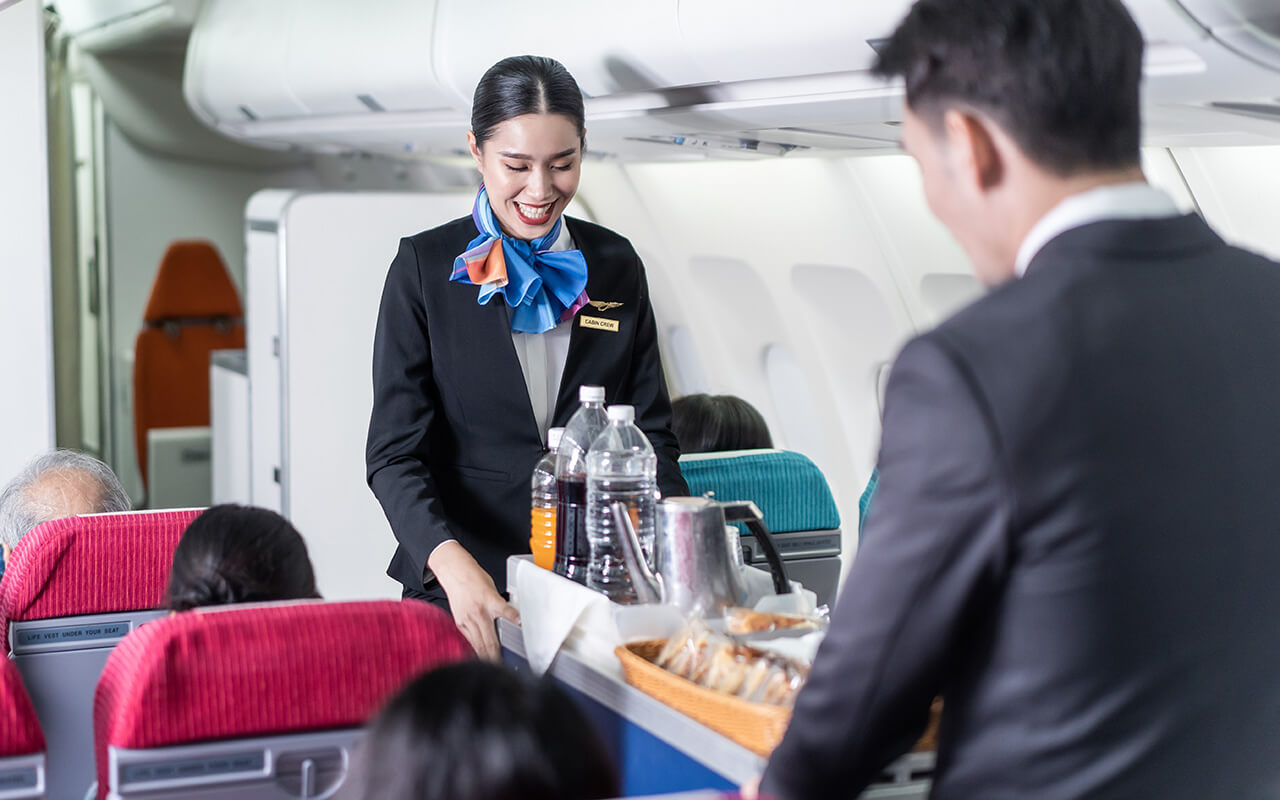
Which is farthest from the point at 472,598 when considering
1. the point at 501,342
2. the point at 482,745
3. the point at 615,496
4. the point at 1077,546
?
the point at 1077,546

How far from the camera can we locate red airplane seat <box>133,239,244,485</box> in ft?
26.5

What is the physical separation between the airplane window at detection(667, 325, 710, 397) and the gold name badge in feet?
10.9

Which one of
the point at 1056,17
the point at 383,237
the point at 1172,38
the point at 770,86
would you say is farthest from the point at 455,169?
the point at 1056,17

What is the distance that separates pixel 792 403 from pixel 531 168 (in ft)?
10.6

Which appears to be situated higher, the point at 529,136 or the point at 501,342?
the point at 529,136

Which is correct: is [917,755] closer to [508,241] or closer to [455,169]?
[508,241]

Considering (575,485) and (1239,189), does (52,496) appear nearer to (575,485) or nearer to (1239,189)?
(575,485)

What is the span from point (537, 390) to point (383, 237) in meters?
2.80

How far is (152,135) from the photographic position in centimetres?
849

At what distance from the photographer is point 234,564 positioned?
2.13 metres

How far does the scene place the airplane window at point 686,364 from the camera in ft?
19.9

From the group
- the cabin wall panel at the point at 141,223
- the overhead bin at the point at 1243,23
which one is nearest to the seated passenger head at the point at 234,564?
the overhead bin at the point at 1243,23

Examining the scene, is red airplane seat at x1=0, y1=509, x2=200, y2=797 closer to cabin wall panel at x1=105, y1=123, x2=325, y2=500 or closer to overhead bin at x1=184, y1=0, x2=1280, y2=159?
overhead bin at x1=184, y1=0, x2=1280, y2=159

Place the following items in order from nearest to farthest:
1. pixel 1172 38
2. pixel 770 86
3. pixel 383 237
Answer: pixel 1172 38
pixel 770 86
pixel 383 237
